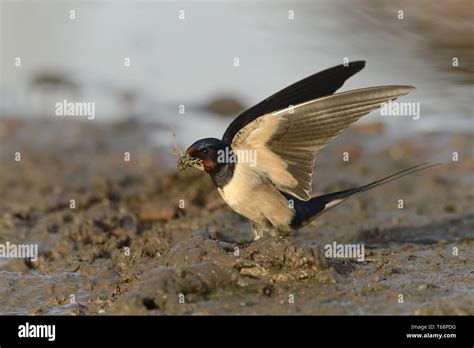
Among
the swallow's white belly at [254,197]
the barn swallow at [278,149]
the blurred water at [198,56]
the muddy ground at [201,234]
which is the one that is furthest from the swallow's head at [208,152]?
the blurred water at [198,56]

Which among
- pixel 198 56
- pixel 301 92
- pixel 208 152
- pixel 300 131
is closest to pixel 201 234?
pixel 208 152

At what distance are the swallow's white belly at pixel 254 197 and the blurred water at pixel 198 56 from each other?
3.60m

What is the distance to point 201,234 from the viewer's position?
5793 mm

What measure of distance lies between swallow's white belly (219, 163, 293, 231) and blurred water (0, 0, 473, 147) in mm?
3599

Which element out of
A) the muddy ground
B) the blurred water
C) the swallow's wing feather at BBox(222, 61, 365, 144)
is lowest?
the muddy ground

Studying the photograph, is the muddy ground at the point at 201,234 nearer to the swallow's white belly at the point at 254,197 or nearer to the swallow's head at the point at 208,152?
the swallow's white belly at the point at 254,197

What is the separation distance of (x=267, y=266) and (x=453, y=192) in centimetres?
320

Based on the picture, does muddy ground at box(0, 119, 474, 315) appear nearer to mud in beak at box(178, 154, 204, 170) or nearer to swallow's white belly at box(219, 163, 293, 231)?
swallow's white belly at box(219, 163, 293, 231)

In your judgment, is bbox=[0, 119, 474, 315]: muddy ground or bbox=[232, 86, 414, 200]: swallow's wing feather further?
bbox=[232, 86, 414, 200]: swallow's wing feather

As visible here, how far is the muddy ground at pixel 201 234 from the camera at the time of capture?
486cm

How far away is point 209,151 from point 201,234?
0.64 meters

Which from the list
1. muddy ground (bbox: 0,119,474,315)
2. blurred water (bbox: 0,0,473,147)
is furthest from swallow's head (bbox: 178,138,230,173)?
blurred water (bbox: 0,0,473,147)

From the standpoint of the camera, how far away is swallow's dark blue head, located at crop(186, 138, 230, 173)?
540 centimetres

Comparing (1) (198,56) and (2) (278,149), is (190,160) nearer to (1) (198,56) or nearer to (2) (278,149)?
(2) (278,149)
